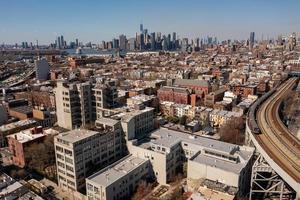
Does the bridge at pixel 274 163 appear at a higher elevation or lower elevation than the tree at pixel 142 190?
higher

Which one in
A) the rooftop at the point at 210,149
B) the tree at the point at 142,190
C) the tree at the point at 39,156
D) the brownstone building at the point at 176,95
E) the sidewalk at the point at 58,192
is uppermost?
the brownstone building at the point at 176,95

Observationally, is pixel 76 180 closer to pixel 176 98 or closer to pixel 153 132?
pixel 153 132

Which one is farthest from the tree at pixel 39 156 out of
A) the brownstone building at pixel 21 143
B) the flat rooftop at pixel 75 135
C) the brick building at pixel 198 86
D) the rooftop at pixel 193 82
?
the rooftop at pixel 193 82

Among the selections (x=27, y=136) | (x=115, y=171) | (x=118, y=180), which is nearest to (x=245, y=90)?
(x=115, y=171)

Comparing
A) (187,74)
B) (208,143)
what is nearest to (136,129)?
(208,143)

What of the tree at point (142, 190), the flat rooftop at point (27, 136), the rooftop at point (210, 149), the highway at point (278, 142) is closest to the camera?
the highway at point (278, 142)

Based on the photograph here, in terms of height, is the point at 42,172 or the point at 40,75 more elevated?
the point at 40,75

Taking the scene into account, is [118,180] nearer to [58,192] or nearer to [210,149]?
[58,192]

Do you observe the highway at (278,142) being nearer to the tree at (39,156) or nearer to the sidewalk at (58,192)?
the sidewalk at (58,192)

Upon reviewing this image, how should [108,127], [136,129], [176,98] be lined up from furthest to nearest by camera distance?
[176,98], [136,129], [108,127]
